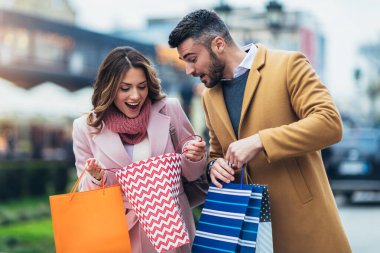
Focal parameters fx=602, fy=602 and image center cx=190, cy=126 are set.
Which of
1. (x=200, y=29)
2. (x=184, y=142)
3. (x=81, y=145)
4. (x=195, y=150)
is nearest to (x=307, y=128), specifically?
(x=195, y=150)

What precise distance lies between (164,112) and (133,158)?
0.31 metres

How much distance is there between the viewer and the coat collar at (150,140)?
2.99m

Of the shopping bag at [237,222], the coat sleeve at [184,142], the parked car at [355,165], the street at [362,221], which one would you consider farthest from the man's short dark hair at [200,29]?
the parked car at [355,165]

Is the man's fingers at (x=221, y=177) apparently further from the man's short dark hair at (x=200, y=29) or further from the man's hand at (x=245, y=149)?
the man's short dark hair at (x=200, y=29)

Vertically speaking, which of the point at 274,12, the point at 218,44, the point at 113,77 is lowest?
the point at 113,77

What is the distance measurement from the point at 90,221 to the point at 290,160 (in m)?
0.94

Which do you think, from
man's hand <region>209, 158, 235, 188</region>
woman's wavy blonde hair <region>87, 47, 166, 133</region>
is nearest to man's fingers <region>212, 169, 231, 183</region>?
man's hand <region>209, 158, 235, 188</region>

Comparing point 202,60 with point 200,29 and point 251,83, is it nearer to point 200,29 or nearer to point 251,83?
point 200,29

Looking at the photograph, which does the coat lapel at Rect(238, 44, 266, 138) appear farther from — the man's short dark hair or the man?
the man's short dark hair

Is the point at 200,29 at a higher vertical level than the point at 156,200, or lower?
higher

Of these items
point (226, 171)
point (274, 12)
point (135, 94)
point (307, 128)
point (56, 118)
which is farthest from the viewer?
point (56, 118)

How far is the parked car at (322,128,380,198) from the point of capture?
14.0 metres

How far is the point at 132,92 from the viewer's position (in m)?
2.98

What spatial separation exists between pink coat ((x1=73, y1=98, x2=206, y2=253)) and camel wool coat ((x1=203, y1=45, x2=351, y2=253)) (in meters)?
0.39
